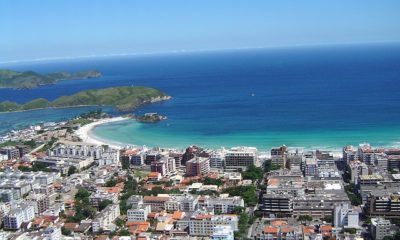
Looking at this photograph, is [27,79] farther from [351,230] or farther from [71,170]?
[351,230]

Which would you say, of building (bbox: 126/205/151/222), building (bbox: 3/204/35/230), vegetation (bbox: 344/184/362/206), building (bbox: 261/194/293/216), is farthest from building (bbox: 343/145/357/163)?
building (bbox: 3/204/35/230)

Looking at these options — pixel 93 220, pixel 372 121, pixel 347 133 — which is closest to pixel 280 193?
pixel 93 220

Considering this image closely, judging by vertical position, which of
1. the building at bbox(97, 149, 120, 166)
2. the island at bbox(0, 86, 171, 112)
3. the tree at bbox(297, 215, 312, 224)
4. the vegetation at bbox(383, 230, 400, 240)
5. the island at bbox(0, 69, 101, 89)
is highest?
the island at bbox(0, 69, 101, 89)

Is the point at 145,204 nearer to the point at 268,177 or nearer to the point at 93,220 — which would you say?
the point at 93,220

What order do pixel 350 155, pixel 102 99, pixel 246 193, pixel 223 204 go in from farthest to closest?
pixel 102 99, pixel 350 155, pixel 246 193, pixel 223 204

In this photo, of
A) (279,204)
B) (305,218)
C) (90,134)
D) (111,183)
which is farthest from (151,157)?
(90,134)

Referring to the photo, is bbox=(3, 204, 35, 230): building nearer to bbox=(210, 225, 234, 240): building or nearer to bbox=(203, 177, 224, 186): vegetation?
bbox=(210, 225, 234, 240): building
